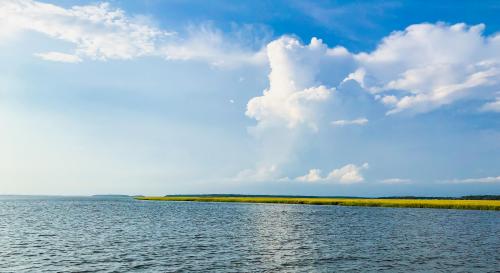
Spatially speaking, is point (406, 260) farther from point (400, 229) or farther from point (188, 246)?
point (400, 229)

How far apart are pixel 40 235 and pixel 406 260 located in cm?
3924

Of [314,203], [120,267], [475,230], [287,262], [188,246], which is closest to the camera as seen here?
[120,267]

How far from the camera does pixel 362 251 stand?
128 feet

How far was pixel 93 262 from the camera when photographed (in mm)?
32312

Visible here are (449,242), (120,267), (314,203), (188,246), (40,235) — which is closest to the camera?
(120,267)

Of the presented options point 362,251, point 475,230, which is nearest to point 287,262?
point 362,251

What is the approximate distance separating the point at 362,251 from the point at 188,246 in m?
16.3

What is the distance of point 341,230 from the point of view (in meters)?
57.6

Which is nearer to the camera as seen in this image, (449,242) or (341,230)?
(449,242)

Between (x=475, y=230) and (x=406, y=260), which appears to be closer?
(x=406, y=260)

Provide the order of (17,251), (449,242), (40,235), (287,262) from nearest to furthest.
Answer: (287,262)
(17,251)
(449,242)
(40,235)

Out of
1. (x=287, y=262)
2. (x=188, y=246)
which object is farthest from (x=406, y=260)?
(x=188, y=246)

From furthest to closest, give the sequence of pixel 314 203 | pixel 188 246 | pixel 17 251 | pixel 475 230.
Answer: pixel 314 203 → pixel 475 230 → pixel 188 246 → pixel 17 251

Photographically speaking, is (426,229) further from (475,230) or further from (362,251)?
(362,251)
